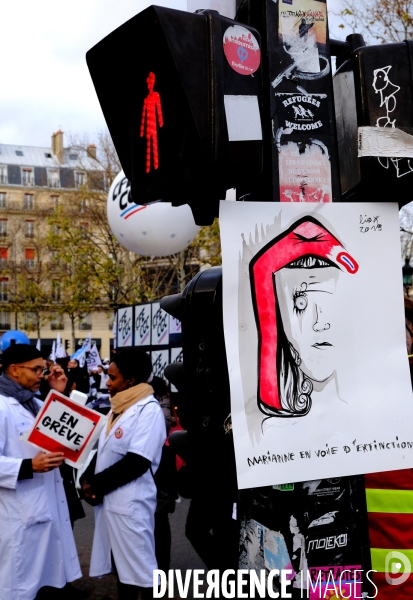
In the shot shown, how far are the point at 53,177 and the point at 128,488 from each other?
236 feet

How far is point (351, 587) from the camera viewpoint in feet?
7.50

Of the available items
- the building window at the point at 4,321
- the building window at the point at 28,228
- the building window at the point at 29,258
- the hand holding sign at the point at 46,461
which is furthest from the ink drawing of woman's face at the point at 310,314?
the building window at the point at 4,321

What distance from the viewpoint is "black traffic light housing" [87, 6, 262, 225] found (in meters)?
2.07

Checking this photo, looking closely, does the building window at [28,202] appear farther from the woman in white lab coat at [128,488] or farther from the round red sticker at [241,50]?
the round red sticker at [241,50]

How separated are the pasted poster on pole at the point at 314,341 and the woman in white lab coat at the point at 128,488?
2941mm

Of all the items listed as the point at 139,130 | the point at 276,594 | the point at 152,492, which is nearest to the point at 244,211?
the point at 139,130

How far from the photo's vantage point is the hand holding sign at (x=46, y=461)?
14.5 ft

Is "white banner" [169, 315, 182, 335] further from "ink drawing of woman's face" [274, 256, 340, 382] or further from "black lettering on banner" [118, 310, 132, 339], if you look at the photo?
"ink drawing of woman's face" [274, 256, 340, 382]

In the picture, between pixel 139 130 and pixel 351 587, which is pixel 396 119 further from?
pixel 351 587

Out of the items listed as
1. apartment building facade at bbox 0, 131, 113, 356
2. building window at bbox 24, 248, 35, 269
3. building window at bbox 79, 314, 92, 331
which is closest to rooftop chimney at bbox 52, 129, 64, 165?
apartment building facade at bbox 0, 131, 113, 356
